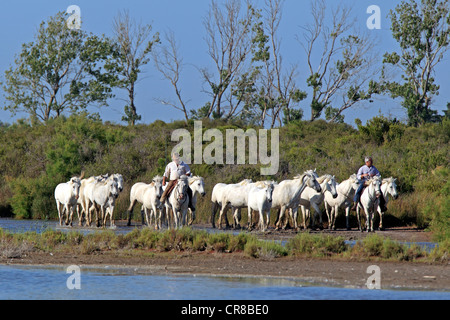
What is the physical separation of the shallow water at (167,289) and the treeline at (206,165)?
8.26m

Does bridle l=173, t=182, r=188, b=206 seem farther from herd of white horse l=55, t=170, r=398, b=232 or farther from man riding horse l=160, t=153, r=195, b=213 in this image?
man riding horse l=160, t=153, r=195, b=213

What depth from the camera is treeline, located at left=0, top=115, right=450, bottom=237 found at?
31.4 metres

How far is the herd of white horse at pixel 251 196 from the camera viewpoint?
25.1m

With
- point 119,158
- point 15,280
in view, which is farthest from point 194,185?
point 119,158

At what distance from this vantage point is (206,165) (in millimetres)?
41562

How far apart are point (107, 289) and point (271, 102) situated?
51.3 m

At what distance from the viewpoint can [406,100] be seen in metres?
60.5

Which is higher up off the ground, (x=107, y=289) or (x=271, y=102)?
(x=271, y=102)

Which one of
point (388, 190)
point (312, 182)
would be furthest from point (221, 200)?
point (388, 190)

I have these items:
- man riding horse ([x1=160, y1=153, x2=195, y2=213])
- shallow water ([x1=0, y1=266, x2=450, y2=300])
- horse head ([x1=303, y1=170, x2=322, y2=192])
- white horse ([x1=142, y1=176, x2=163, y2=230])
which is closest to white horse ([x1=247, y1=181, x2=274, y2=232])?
horse head ([x1=303, y1=170, x2=322, y2=192])

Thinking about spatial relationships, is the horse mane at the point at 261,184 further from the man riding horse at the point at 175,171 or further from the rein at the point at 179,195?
the rein at the point at 179,195

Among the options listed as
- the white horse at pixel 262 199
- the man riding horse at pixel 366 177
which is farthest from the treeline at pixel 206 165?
the white horse at pixel 262 199
